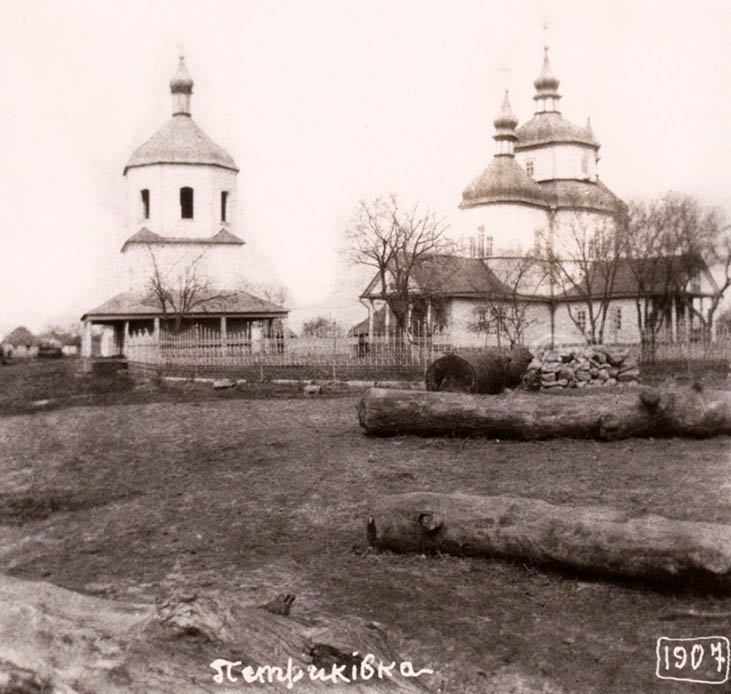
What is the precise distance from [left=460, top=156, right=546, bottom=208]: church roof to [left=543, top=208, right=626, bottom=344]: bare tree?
2.68 m

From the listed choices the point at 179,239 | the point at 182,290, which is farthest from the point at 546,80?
the point at 182,290

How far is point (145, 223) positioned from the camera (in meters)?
40.8

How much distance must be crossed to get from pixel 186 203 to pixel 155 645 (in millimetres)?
39167

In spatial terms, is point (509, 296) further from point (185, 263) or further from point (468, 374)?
point (468, 374)

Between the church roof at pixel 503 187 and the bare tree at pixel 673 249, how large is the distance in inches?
391

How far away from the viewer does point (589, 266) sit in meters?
46.0

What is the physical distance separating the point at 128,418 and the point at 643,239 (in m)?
28.9

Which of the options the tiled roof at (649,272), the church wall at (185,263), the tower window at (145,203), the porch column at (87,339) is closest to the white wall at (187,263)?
the church wall at (185,263)

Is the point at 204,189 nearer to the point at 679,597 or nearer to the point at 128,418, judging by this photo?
the point at 128,418

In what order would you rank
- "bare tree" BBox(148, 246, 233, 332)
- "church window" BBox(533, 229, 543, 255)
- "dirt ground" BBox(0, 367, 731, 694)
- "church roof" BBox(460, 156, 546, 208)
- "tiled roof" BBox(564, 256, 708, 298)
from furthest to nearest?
"church roof" BBox(460, 156, 546, 208)
"church window" BBox(533, 229, 543, 255)
"tiled roof" BBox(564, 256, 708, 298)
"bare tree" BBox(148, 246, 233, 332)
"dirt ground" BBox(0, 367, 731, 694)

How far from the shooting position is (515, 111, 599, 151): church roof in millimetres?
51094

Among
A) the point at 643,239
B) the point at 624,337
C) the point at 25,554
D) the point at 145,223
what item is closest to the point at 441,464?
the point at 25,554

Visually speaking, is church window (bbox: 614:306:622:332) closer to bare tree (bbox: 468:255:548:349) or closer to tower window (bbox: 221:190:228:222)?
bare tree (bbox: 468:255:548:349)
